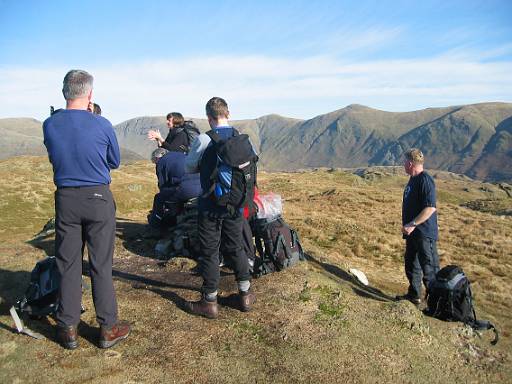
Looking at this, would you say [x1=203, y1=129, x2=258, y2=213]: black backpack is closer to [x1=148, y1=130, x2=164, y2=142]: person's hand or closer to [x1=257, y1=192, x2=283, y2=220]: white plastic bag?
[x1=257, y1=192, x2=283, y2=220]: white plastic bag

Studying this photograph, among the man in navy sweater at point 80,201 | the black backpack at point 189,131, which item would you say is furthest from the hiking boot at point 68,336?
the black backpack at point 189,131

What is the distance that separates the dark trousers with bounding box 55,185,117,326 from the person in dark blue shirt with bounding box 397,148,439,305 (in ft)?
23.2

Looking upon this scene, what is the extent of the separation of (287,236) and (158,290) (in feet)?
11.4

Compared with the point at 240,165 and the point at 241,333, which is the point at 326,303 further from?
the point at 240,165

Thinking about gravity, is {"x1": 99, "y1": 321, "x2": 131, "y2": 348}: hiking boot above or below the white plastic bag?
below

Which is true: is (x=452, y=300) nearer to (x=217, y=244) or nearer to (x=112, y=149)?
(x=217, y=244)

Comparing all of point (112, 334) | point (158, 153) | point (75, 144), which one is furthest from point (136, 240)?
point (75, 144)

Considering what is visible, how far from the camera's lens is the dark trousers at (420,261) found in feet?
34.0

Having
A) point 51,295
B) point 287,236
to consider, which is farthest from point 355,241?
point 51,295

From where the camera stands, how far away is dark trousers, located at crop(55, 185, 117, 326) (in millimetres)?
6176

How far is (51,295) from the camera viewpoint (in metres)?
7.26

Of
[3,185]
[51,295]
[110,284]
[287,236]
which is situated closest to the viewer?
[110,284]

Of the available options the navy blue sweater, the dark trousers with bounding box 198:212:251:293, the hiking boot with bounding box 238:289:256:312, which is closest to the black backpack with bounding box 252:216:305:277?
the hiking boot with bounding box 238:289:256:312

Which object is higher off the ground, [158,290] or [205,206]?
[205,206]
